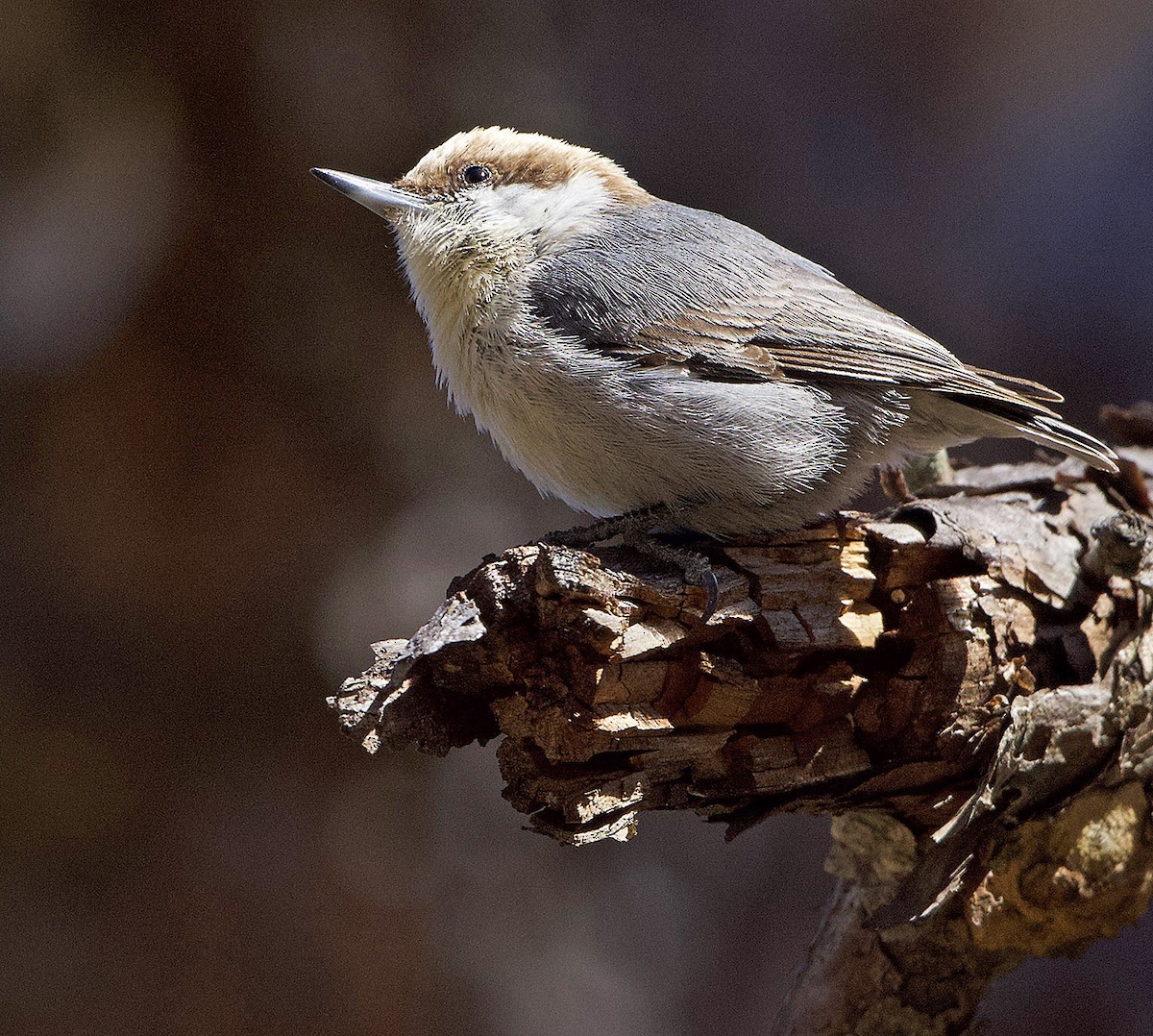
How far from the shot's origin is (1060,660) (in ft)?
6.78

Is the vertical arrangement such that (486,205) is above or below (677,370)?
above

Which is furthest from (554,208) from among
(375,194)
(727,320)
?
(727,320)

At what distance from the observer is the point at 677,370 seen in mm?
1837

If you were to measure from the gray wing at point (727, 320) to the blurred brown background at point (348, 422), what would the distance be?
137 cm

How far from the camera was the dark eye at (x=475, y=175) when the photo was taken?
7.20 ft

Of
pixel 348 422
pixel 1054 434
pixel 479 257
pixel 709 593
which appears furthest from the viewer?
pixel 348 422

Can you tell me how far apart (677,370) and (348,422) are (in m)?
1.69

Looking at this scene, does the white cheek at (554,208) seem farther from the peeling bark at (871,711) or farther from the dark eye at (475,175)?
the peeling bark at (871,711)

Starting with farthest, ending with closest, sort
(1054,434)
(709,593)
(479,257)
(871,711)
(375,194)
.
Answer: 1. (375,194)
2. (479,257)
3. (1054,434)
4. (871,711)
5. (709,593)

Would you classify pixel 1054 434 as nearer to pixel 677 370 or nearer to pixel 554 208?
pixel 677 370

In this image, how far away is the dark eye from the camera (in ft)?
7.20

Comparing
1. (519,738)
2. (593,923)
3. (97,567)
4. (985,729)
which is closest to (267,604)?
(97,567)

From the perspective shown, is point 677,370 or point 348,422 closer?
point 677,370

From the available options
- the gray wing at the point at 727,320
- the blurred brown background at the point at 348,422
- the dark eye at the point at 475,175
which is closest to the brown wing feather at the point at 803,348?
the gray wing at the point at 727,320
